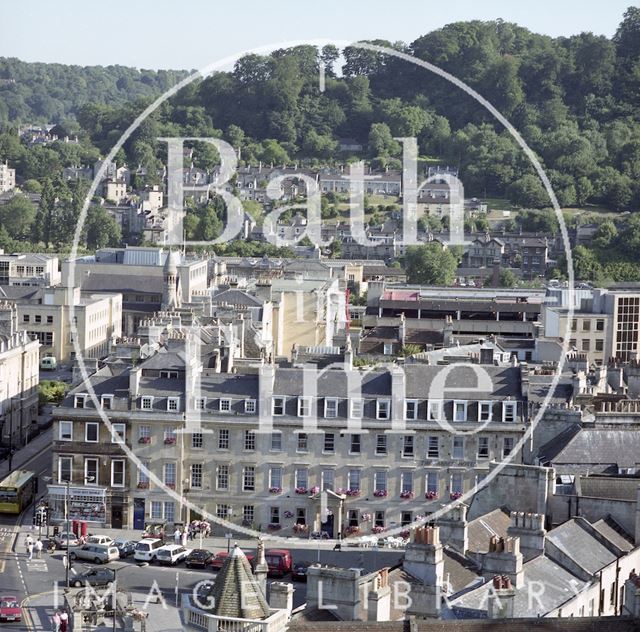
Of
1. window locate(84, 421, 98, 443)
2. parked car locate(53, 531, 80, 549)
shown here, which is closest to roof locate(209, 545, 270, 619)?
parked car locate(53, 531, 80, 549)

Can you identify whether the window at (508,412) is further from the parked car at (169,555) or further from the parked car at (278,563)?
the parked car at (169,555)

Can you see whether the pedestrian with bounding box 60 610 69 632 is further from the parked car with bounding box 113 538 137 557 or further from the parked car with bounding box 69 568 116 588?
the parked car with bounding box 113 538 137 557

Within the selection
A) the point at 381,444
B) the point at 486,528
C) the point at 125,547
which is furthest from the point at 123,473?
the point at 486,528

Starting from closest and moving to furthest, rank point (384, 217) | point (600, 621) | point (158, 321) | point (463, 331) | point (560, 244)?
point (600, 621) → point (158, 321) → point (463, 331) → point (560, 244) → point (384, 217)

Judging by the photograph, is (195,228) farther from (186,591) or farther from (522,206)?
(186,591)

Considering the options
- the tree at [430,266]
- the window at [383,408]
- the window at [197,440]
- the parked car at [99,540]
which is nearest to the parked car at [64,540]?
the parked car at [99,540]

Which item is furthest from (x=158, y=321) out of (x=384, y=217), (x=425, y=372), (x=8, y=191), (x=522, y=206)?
(x=8, y=191)
